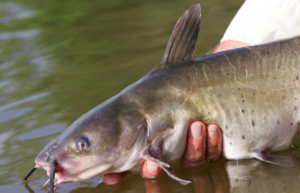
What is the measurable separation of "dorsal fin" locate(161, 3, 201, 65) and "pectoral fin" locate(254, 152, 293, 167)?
754 mm

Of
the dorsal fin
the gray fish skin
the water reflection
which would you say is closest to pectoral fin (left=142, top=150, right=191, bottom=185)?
the gray fish skin

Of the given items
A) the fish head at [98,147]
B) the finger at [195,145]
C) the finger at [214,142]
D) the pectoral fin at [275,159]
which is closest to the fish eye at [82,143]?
the fish head at [98,147]

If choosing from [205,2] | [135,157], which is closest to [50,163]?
[135,157]

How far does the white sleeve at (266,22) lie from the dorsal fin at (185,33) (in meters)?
1.20

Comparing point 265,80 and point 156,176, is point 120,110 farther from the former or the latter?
point 265,80

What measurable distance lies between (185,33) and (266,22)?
4.34ft

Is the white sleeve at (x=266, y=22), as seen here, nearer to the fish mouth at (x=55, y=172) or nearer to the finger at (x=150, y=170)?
the finger at (x=150, y=170)

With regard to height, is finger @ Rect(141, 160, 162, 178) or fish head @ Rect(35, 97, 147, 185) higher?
fish head @ Rect(35, 97, 147, 185)

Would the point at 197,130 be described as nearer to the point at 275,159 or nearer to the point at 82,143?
the point at 275,159

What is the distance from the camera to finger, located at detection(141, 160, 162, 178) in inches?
93.1

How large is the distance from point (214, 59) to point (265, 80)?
33 cm

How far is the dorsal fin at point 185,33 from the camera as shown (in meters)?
2.47

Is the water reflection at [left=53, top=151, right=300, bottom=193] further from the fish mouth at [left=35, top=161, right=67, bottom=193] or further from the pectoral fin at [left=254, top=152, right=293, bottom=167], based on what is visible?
the fish mouth at [left=35, top=161, right=67, bottom=193]

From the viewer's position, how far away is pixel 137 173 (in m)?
2.57
